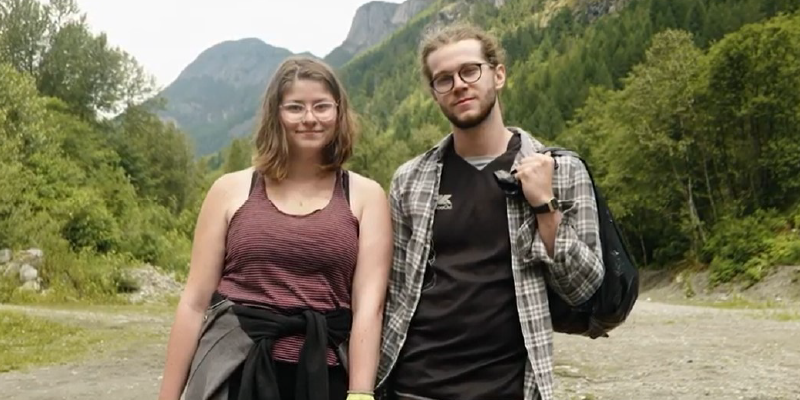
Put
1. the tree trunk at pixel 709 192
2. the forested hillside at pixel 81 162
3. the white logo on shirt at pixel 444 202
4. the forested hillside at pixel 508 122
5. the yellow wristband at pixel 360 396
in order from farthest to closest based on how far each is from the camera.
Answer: the tree trunk at pixel 709 192 < the forested hillside at pixel 508 122 < the forested hillside at pixel 81 162 < the white logo on shirt at pixel 444 202 < the yellow wristband at pixel 360 396

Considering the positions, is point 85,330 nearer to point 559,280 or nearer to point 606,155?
point 559,280

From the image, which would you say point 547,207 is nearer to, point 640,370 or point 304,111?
point 304,111

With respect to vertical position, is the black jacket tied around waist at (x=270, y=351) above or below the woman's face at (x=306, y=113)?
below

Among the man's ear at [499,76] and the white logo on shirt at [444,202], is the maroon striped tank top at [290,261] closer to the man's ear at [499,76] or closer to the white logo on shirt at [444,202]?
the white logo on shirt at [444,202]

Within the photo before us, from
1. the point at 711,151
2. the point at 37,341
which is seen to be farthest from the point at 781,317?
the point at 711,151

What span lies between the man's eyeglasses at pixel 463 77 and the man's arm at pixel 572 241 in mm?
449

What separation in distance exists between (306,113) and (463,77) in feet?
1.96

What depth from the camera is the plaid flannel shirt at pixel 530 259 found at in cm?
251

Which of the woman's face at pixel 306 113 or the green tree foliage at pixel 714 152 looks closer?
the woman's face at pixel 306 113

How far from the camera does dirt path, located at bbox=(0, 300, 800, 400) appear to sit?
7.52 meters

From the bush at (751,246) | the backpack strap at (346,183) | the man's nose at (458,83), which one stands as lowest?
the bush at (751,246)

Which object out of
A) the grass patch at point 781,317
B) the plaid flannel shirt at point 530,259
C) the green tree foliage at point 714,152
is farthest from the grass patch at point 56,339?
the green tree foliage at point 714,152

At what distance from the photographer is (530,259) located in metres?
2.55

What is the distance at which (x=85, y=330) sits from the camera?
13.9 metres
